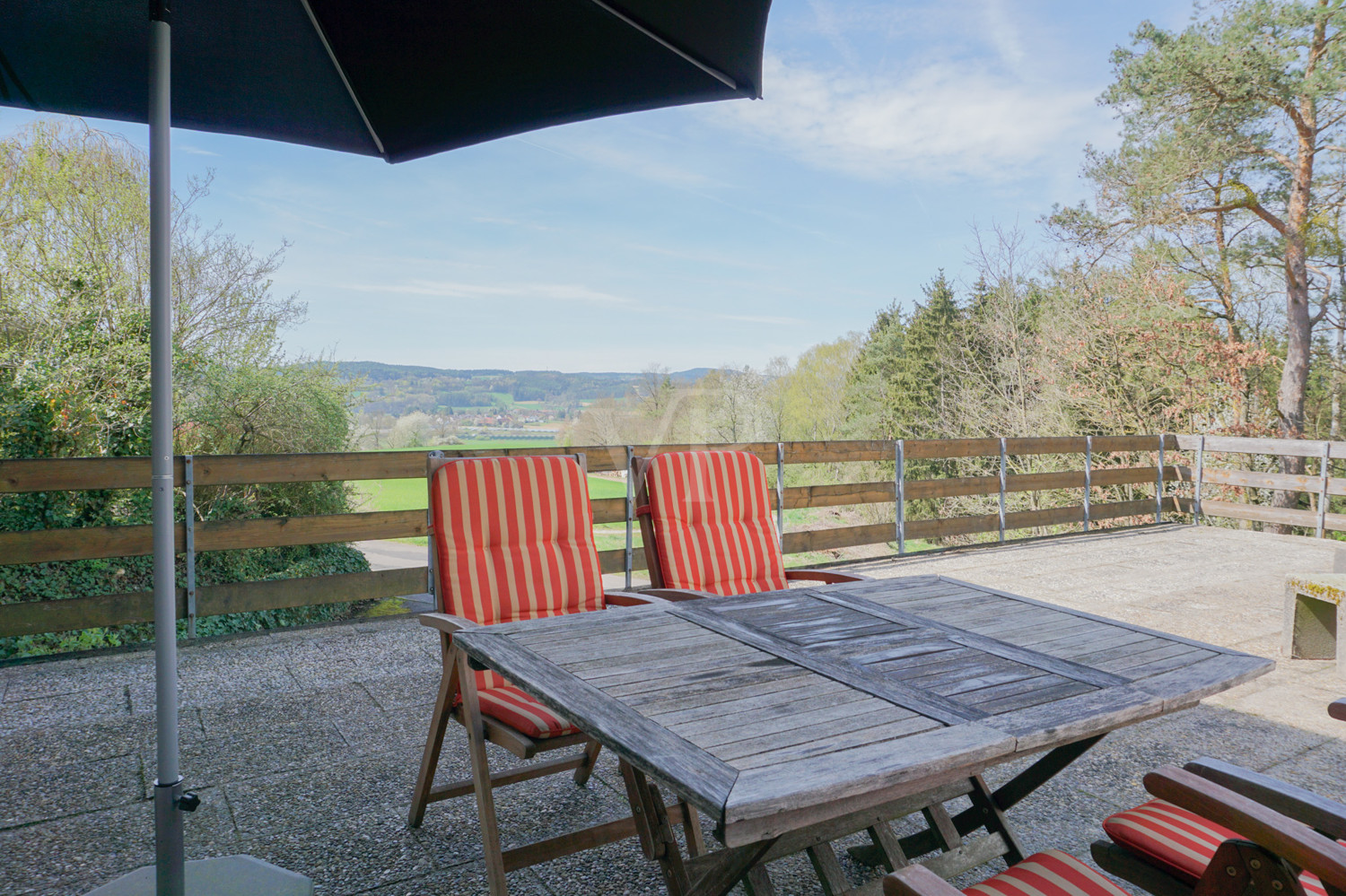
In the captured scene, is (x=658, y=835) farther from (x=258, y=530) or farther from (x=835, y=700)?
(x=258, y=530)

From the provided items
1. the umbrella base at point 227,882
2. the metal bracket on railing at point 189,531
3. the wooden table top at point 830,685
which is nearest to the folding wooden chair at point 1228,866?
the wooden table top at point 830,685

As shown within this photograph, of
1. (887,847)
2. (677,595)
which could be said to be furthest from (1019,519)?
(887,847)

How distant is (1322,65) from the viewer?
31.2 ft

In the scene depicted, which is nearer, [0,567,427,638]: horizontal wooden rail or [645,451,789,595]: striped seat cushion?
[645,451,789,595]: striped seat cushion

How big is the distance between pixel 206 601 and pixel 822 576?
3020 millimetres

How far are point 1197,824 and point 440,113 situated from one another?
2253 mm

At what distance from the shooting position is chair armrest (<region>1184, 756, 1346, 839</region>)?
1168 mm

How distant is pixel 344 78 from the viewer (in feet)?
6.56

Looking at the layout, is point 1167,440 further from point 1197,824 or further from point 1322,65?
point 1197,824

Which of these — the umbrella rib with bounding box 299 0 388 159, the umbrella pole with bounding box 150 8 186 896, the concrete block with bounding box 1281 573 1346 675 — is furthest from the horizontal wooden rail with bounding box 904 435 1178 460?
the umbrella pole with bounding box 150 8 186 896

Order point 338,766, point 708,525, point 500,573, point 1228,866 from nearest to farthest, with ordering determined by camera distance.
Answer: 1. point 1228,866
2. point 500,573
3. point 338,766
4. point 708,525

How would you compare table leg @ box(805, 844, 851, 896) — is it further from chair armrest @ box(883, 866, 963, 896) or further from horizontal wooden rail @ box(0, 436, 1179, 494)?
horizontal wooden rail @ box(0, 436, 1179, 494)

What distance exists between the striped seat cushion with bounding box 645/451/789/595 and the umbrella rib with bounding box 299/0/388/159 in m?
1.21

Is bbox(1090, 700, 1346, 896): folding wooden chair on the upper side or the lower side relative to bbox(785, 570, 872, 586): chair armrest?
lower
